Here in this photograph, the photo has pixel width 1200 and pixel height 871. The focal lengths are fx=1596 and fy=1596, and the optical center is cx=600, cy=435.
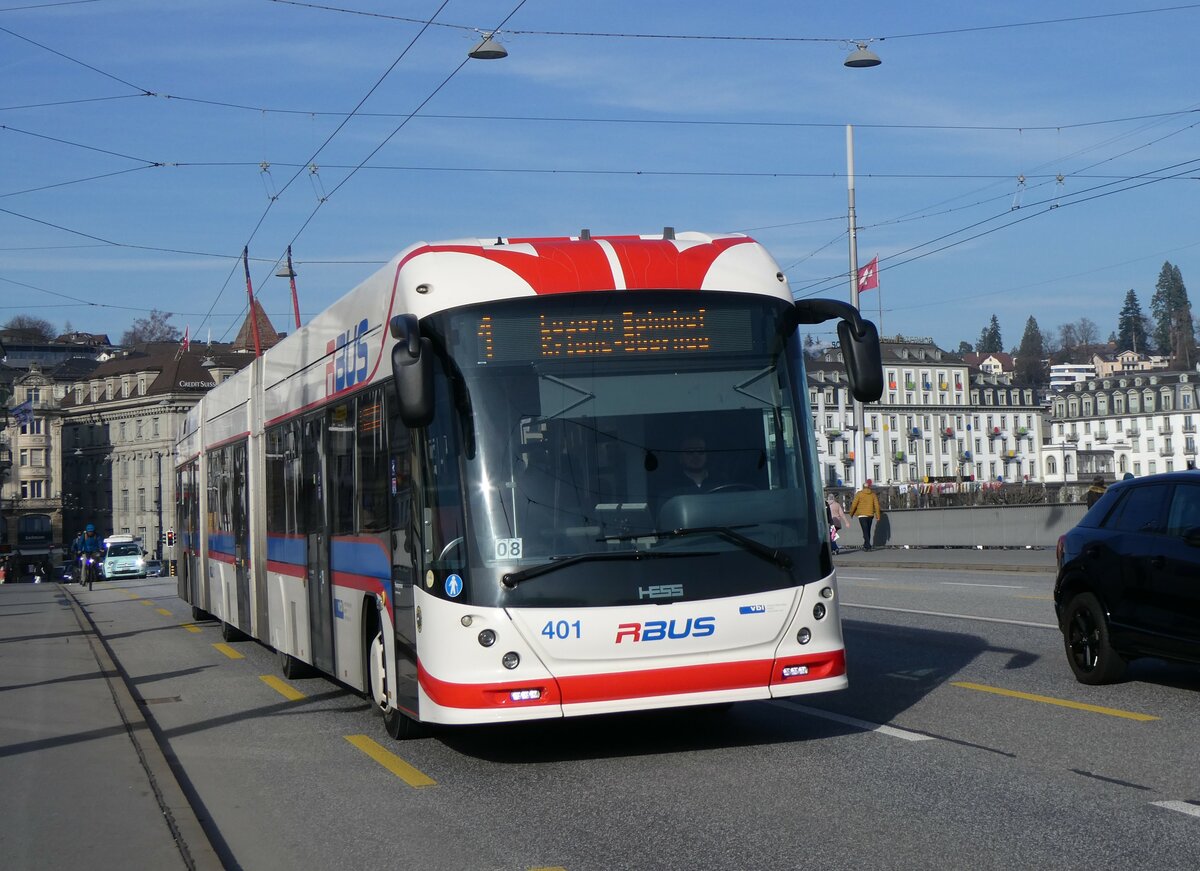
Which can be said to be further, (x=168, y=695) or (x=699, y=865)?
(x=168, y=695)

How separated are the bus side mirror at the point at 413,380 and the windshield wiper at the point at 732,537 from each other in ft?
4.19

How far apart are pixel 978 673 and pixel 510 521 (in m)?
5.37

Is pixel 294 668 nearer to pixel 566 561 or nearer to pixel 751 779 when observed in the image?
pixel 566 561

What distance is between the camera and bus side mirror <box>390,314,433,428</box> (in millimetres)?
8656

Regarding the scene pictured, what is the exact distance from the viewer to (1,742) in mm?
11055

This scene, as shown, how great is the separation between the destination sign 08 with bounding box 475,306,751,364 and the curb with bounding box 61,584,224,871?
297cm

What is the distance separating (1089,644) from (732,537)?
158 inches

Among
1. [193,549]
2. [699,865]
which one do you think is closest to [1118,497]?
[699,865]

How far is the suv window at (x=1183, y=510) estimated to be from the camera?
10.9 metres

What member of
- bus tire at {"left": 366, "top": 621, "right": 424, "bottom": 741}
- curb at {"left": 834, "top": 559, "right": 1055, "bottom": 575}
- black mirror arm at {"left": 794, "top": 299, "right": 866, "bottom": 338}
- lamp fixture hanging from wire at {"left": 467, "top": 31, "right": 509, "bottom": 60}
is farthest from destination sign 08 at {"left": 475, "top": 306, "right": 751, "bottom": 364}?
curb at {"left": 834, "top": 559, "right": 1055, "bottom": 575}

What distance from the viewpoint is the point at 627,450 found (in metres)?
9.09

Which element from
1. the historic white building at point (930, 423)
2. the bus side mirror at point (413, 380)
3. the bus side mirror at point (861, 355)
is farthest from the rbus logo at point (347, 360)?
the historic white building at point (930, 423)

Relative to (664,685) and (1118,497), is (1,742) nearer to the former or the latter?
(664,685)

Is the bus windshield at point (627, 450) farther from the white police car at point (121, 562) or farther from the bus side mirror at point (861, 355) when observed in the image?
the white police car at point (121, 562)
